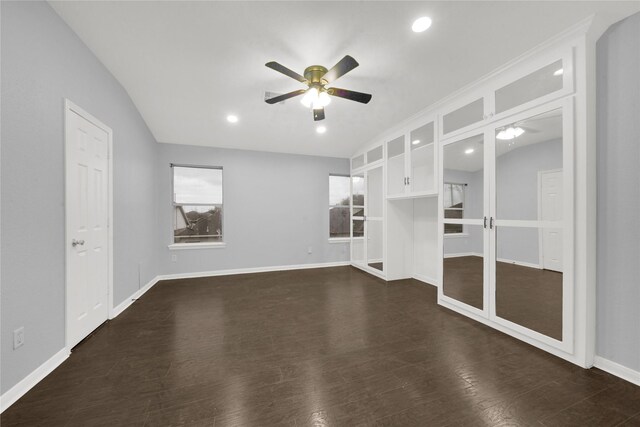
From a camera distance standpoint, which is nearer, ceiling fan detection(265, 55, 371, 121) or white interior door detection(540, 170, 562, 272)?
white interior door detection(540, 170, 562, 272)

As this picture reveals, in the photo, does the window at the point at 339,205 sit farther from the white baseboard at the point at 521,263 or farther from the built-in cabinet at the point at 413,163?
the white baseboard at the point at 521,263

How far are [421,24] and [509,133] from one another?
1444 mm

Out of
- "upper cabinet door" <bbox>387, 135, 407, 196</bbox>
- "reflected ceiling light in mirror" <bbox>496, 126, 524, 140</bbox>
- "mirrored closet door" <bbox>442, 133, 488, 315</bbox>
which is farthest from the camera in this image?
"upper cabinet door" <bbox>387, 135, 407, 196</bbox>

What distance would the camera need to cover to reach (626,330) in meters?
1.81

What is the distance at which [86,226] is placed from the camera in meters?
2.43

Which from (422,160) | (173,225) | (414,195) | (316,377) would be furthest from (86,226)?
(422,160)

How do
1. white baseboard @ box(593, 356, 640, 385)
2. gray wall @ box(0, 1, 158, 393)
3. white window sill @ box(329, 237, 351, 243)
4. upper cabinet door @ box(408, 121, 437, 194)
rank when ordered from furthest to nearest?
white window sill @ box(329, 237, 351, 243) → upper cabinet door @ box(408, 121, 437, 194) → white baseboard @ box(593, 356, 640, 385) → gray wall @ box(0, 1, 158, 393)

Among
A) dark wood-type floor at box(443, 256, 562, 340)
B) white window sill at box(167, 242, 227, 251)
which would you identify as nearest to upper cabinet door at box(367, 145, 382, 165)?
dark wood-type floor at box(443, 256, 562, 340)

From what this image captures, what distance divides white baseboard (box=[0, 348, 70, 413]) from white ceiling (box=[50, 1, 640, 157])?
9.62 ft

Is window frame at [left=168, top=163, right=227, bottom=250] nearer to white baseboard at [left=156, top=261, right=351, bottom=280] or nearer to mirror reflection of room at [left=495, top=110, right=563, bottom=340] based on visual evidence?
white baseboard at [left=156, top=261, right=351, bottom=280]

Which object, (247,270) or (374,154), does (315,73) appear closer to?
(374,154)

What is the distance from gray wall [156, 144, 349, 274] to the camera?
15.7 feet

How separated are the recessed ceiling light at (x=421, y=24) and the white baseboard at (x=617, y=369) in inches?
124

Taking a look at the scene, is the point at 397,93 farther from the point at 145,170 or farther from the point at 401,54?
the point at 145,170
